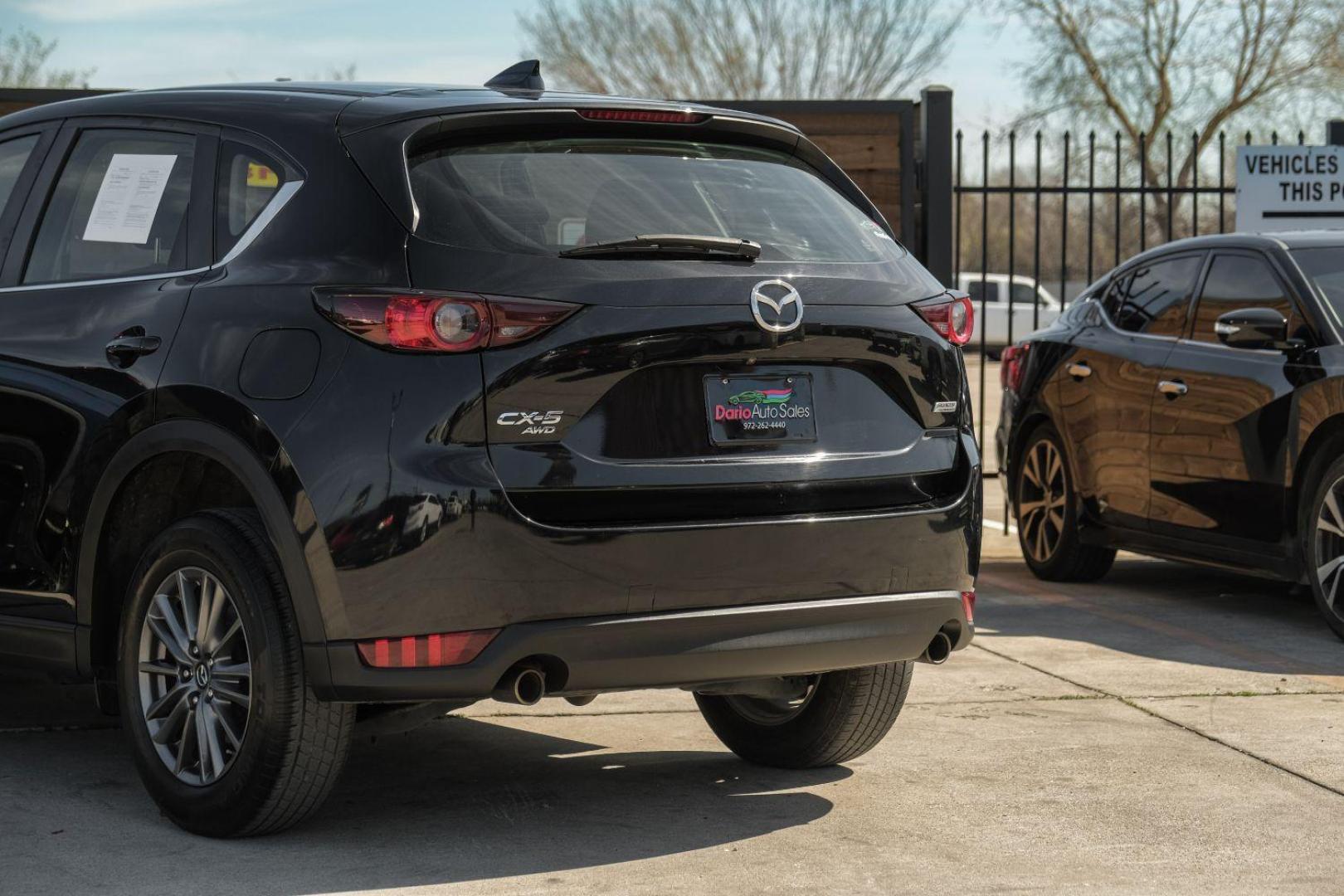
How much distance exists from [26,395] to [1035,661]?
152 inches

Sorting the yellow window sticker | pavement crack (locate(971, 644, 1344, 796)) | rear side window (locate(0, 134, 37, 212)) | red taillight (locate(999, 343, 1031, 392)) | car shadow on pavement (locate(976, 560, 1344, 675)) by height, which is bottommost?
car shadow on pavement (locate(976, 560, 1344, 675))

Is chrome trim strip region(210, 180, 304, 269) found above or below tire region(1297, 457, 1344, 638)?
above

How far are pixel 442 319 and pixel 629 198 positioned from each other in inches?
25.0

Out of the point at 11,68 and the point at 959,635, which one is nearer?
the point at 959,635

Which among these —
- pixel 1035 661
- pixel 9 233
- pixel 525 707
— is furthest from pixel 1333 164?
pixel 9 233

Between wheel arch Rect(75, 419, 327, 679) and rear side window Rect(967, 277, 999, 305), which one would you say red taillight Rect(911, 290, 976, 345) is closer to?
wheel arch Rect(75, 419, 327, 679)

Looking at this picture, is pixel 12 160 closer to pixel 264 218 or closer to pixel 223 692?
pixel 264 218

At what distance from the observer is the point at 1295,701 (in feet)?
20.7

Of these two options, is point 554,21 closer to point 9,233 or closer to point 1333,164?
point 1333,164

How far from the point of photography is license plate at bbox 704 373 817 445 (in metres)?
4.32

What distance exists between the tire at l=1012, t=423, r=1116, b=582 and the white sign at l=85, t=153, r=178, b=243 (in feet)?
17.9

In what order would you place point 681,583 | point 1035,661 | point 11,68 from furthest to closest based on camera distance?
1. point 11,68
2. point 1035,661
3. point 681,583

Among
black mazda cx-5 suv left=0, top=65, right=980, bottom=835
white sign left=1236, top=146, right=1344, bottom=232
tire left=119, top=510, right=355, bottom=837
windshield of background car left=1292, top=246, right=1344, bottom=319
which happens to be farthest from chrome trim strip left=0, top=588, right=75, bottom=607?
white sign left=1236, top=146, right=1344, bottom=232

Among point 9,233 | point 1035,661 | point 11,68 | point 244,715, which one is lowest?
point 1035,661
